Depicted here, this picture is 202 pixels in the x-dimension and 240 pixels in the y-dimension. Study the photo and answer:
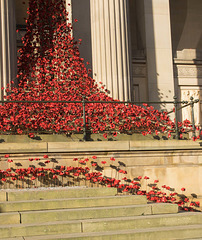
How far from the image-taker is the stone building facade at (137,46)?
16016 millimetres

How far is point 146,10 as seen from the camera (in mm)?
18922

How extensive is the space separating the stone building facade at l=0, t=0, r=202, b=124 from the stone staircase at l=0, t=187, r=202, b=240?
19.8 feet

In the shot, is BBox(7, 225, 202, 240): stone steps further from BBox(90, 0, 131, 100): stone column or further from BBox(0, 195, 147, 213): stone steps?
BBox(90, 0, 131, 100): stone column

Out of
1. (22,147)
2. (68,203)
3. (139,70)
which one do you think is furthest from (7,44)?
(68,203)

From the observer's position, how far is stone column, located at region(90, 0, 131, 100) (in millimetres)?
16109

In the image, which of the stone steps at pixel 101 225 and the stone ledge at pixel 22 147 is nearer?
the stone steps at pixel 101 225

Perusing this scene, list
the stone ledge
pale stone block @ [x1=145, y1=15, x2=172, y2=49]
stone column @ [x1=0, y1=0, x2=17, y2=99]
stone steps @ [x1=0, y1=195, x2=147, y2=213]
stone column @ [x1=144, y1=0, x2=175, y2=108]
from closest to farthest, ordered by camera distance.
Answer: stone steps @ [x1=0, y1=195, x2=147, y2=213] → the stone ledge → stone column @ [x1=0, y1=0, x2=17, y2=99] → stone column @ [x1=144, y1=0, x2=175, y2=108] → pale stone block @ [x1=145, y1=15, x2=172, y2=49]

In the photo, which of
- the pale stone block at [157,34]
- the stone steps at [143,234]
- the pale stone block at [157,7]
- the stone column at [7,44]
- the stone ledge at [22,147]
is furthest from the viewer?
the pale stone block at [157,7]

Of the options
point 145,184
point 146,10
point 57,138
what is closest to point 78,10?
point 146,10

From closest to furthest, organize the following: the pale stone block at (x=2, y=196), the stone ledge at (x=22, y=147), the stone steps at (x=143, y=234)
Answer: the stone steps at (x=143, y=234) < the pale stone block at (x=2, y=196) < the stone ledge at (x=22, y=147)

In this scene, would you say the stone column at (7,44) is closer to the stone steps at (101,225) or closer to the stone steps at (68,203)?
the stone steps at (68,203)

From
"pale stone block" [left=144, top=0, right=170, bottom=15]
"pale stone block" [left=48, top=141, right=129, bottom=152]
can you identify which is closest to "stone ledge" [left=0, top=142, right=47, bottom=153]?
"pale stone block" [left=48, top=141, right=129, bottom=152]

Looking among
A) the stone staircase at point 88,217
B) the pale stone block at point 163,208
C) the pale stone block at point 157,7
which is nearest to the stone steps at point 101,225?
the stone staircase at point 88,217

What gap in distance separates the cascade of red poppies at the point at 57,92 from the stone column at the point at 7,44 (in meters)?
0.52
